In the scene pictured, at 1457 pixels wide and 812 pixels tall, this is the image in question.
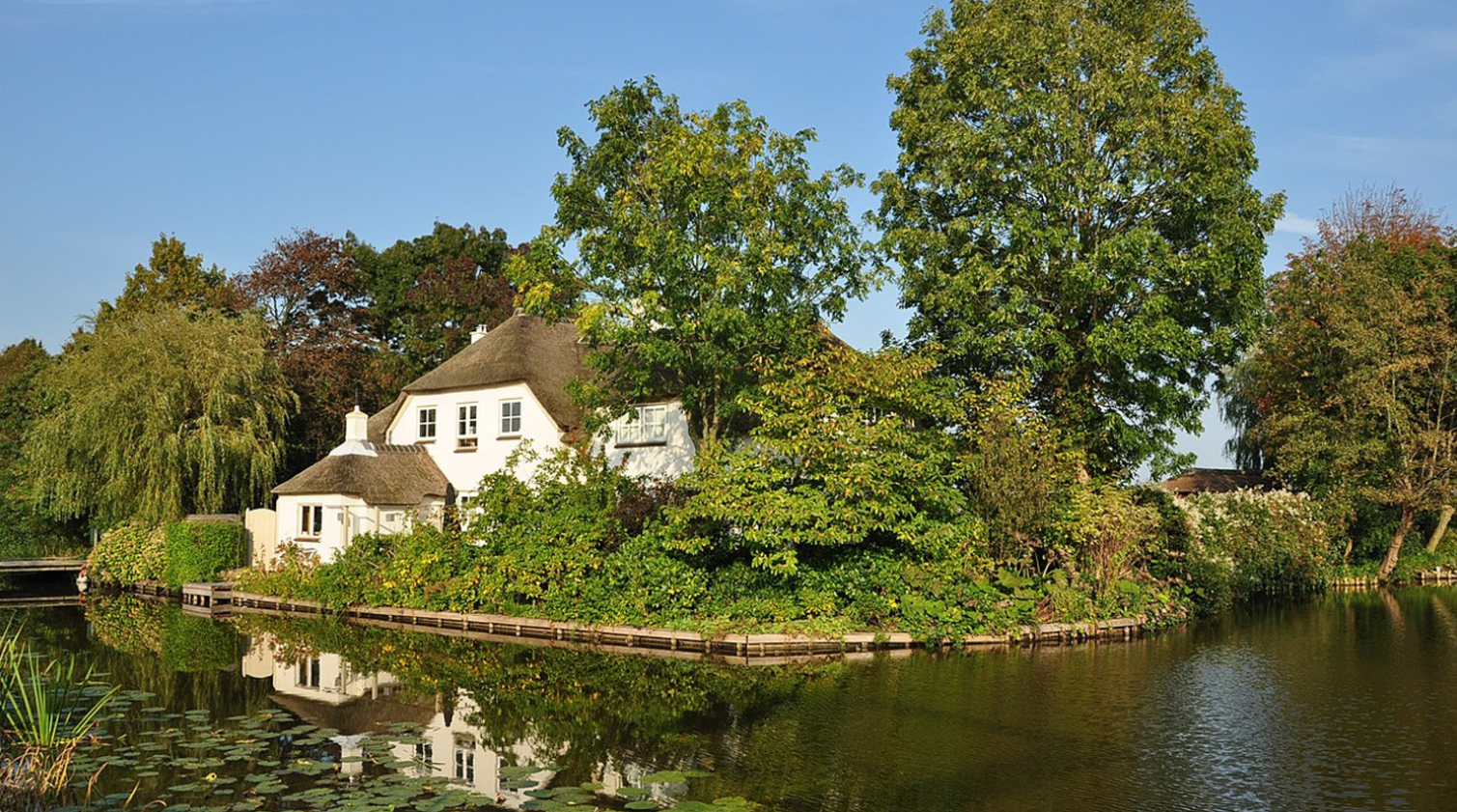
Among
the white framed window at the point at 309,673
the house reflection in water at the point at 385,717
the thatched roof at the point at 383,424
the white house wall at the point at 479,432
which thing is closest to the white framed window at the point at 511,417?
the white house wall at the point at 479,432

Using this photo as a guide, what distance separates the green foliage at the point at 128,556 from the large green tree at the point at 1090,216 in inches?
923

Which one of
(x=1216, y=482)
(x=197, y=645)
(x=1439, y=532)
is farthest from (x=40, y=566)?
(x=1439, y=532)

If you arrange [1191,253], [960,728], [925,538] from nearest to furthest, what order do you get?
1. [960,728]
2. [925,538]
3. [1191,253]

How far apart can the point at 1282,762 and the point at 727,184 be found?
1474 centimetres

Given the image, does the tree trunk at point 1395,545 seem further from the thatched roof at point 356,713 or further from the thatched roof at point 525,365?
the thatched roof at point 356,713

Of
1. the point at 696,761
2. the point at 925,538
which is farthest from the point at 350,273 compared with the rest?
the point at 696,761

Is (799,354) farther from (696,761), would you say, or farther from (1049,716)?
(696,761)

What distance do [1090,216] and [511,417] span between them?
1693cm

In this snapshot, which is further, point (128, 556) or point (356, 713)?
point (128, 556)

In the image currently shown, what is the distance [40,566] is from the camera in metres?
35.8

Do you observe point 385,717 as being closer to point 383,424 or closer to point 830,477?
point 830,477

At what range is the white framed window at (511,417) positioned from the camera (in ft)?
103

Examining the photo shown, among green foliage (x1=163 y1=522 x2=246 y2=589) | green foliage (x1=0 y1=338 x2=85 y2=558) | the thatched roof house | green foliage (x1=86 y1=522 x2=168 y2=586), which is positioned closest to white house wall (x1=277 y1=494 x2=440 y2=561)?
the thatched roof house

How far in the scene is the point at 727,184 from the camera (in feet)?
72.5
